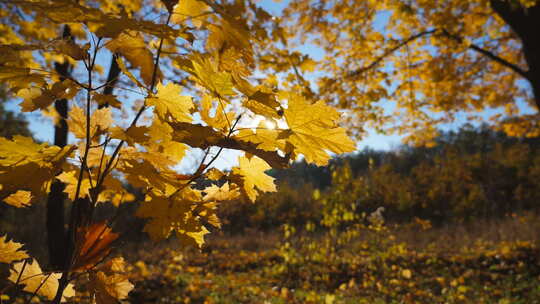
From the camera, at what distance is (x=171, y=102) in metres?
0.58

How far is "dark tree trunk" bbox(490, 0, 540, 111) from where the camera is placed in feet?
13.5

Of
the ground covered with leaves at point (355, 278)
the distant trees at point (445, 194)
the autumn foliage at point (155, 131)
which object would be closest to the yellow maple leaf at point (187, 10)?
the autumn foliage at point (155, 131)

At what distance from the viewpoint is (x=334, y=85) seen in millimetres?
5590

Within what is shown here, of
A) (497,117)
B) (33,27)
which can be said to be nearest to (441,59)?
(497,117)

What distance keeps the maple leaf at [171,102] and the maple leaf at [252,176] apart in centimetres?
16

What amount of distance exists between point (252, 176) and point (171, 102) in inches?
9.0

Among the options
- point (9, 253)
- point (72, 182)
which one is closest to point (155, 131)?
point (72, 182)

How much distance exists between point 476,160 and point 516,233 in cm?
1039

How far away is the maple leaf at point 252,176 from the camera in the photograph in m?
0.68

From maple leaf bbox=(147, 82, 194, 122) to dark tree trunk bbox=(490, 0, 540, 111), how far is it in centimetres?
502

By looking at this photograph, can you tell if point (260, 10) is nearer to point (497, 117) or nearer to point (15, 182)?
point (15, 182)

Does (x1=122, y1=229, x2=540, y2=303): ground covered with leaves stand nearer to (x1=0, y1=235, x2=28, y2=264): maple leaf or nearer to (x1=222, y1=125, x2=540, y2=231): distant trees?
(x1=0, y1=235, x2=28, y2=264): maple leaf

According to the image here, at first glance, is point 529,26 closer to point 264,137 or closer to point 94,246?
point 264,137

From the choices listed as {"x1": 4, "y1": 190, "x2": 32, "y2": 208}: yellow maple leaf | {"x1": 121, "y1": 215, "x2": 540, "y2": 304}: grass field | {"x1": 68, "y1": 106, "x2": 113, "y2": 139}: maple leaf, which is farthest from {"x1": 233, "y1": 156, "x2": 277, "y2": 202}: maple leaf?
{"x1": 121, "y1": 215, "x2": 540, "y2": 304}: grass field
